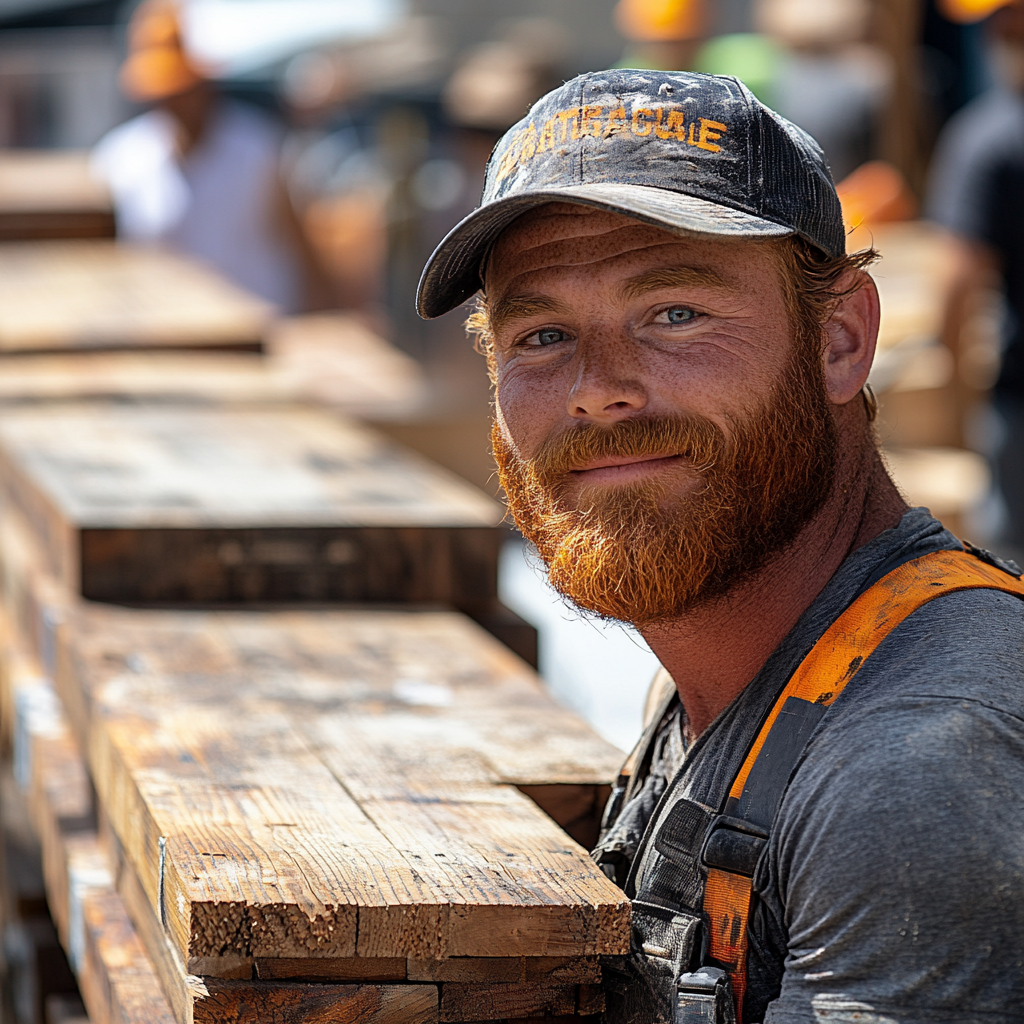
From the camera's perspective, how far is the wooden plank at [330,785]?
1593 millimetres

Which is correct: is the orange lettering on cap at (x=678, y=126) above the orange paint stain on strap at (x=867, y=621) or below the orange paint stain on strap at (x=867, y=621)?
above

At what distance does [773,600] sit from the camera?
186cm

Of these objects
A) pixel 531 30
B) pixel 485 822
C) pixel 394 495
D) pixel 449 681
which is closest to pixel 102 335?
pixel 394 495

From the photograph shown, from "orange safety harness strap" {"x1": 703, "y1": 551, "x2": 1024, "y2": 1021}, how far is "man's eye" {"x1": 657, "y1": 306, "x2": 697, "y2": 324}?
355 millimetres

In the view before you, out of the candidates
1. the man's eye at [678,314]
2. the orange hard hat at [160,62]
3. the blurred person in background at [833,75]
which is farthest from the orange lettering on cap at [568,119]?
the blurred person in background at [833,75]

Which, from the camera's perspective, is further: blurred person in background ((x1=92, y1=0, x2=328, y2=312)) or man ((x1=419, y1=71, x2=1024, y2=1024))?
blurred person in background ((x1=92, y1=0, x2=328, y2=312))

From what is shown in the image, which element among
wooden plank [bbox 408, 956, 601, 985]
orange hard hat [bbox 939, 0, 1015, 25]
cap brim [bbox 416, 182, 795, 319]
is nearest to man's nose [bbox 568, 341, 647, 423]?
cap brim [bbox 416, 182, 795, 319]

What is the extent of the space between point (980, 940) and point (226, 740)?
3.58ft

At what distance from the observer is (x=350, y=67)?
49.7 feet

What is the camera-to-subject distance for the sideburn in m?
1.79

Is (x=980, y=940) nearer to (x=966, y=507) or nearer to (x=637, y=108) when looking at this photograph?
(x=637, y=108)

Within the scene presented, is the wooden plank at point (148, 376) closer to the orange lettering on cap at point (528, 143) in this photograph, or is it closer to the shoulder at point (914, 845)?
the orange lettering on cap at point (528, 143)

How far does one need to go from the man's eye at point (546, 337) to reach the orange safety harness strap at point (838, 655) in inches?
18.4

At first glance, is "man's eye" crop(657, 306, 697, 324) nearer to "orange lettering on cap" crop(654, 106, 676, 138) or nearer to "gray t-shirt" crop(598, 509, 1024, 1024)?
"orange lettering on cap" crop(654, 106, 676, 138)
